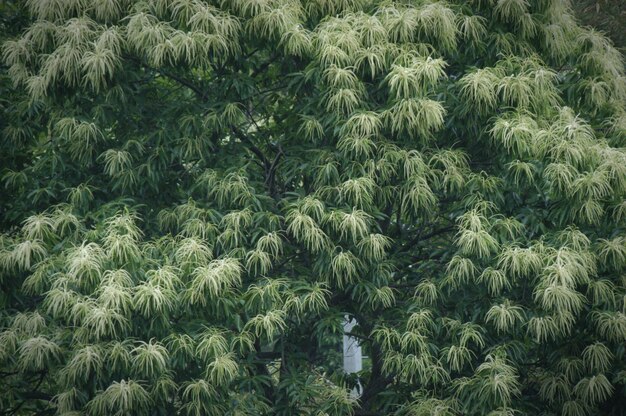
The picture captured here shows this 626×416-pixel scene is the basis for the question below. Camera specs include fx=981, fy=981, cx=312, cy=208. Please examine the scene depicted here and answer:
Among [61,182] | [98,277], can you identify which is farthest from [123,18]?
[98,277]

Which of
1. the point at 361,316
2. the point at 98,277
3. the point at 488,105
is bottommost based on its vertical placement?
the point at 361,316

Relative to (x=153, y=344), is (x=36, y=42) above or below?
above

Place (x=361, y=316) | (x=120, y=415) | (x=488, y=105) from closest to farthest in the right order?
(x=120, y=415) < (x=488, y=105) < (x=361, y=316)

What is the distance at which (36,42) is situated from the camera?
6133 mm

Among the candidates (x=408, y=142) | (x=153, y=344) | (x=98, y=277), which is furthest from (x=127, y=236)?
(x=408, y=142)

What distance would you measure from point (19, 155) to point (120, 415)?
219cm

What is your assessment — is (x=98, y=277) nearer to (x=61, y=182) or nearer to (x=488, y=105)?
(x=61, y=182)

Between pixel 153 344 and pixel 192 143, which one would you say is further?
pixel 192 143

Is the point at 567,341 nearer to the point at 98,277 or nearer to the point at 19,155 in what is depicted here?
the point at 98,277

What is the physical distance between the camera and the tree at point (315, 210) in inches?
220

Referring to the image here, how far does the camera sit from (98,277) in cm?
543

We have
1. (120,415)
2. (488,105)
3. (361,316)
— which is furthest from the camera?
(361,316)

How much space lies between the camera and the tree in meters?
5.60

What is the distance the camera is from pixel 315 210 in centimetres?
585
